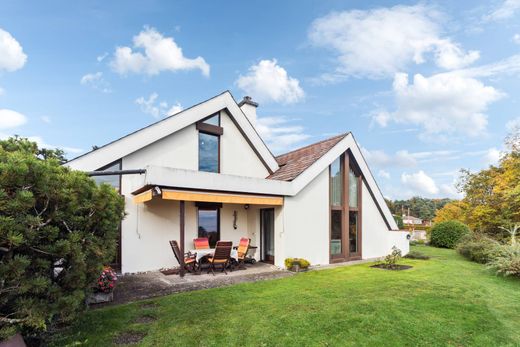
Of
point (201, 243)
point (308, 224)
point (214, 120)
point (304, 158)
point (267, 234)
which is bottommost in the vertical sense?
point (201, 243)

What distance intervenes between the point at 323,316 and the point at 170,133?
30.6 ft

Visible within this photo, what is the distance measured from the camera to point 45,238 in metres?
4.00

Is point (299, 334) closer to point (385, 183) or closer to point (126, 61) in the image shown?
point (385, 183)

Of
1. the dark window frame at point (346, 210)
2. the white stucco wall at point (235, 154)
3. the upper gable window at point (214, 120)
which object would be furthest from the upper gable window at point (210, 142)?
the dark window frame at point (346, 210)

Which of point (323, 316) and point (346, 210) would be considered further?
point (346, 210)

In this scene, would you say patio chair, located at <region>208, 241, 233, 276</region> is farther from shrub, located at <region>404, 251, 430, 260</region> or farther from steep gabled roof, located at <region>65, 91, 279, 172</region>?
shrub, located at <region>404, 251, 430, 260</region>

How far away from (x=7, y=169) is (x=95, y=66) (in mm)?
13521

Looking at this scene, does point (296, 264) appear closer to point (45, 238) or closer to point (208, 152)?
point (208, 152)

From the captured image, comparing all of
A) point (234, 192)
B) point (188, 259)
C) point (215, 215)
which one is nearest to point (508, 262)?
point (234, 192)

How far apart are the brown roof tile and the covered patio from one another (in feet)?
5.60

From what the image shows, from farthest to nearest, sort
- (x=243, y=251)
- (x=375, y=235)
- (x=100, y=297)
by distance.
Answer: (x=375, y=235) < (x=243, y=251) < (x=100, y=297)

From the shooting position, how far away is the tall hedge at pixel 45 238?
3408mm

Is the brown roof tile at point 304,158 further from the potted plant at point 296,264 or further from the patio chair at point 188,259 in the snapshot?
the patio chair at point 188,259

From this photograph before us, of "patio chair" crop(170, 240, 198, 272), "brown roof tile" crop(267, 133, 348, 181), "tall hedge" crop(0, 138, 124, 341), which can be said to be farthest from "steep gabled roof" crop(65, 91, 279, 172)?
"tall hedge" crop(0, 138, 124, 341)
